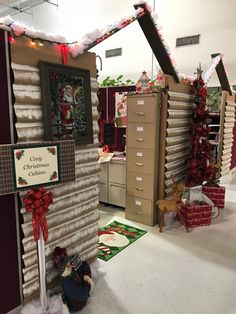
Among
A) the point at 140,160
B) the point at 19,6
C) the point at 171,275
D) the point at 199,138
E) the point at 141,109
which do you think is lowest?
the point at 171,275

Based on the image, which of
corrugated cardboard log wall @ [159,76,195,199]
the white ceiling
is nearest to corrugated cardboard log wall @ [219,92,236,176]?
corrugated cardboard log wall @ [159,76,195,199]

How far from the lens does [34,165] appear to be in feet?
4.80

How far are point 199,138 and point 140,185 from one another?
3.47 ft

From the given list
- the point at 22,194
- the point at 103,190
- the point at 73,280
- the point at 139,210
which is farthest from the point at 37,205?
the point at 103,190

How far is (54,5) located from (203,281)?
765 cm

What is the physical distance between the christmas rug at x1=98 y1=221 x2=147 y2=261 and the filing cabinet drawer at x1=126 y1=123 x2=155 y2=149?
3.26ft

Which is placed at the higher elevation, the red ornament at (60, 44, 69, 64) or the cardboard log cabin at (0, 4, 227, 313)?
the red ornament at (60, 44, 69, 64)

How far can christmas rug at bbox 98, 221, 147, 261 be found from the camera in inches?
103

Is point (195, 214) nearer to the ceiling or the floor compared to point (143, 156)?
nearer to the floor

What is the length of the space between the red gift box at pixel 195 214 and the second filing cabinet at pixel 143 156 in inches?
14.1

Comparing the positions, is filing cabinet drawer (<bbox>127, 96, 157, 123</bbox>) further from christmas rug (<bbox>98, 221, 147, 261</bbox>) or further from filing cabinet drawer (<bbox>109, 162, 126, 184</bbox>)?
christmas rug (<bbox>98, 221, 147, 261</bbox>)

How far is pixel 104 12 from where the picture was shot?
6480mm

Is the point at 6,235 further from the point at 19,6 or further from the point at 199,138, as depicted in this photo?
the point at 19,6

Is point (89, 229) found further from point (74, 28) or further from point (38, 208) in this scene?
point (74, 28)
